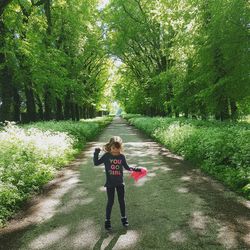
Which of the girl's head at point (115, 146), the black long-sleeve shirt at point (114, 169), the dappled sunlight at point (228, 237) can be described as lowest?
the dappled sunlight at point (228, 237)

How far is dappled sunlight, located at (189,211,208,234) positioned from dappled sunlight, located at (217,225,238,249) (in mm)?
326

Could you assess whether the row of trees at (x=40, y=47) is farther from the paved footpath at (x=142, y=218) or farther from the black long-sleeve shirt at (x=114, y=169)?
the black long-sleeve shirt at (x=114, y=169)

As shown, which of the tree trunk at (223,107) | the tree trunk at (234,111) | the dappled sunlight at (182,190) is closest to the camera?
the dappled sunlight at (182,190)

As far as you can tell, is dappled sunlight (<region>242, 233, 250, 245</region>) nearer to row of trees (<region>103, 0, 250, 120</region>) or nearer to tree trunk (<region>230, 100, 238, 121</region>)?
row of trees (<region>103, 0, 250, 120</region>)

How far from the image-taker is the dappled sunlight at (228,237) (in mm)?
5035

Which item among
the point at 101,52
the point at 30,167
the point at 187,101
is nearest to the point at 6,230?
the point at 30,167

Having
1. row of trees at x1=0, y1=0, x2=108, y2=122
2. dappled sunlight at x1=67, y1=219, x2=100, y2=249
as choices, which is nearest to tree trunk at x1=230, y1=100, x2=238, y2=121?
row of trees at x1=0, y1=0, x2=108, y2=122

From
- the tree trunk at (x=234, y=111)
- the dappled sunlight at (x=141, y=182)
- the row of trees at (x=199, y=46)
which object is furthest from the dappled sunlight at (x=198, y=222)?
the tree trunk at (x=234, y=111)

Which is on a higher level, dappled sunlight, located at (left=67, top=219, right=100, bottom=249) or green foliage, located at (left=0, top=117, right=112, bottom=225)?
green foliage, located at (left=0, top=117, right=112, bottom=225)

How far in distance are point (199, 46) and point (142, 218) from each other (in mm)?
13128

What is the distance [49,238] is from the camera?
5523 millimetres

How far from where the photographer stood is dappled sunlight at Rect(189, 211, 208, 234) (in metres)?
5.72

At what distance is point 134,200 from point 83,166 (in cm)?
551

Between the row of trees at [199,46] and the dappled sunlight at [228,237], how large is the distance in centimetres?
1080
